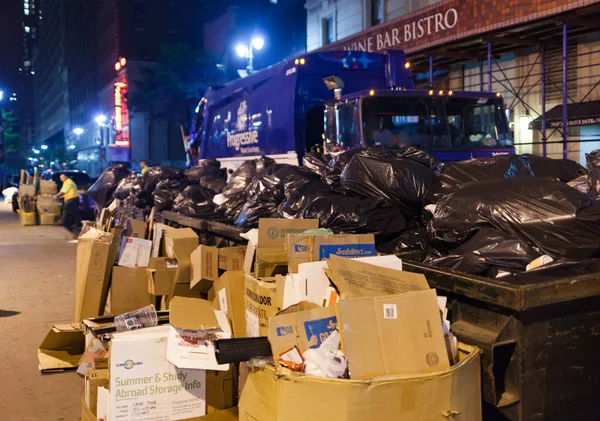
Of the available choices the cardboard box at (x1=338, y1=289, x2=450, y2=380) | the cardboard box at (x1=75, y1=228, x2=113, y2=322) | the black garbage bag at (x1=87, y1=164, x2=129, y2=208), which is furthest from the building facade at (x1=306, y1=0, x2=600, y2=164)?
the cardboard box at (x1=338, y1=289, x2=450, y2=380)

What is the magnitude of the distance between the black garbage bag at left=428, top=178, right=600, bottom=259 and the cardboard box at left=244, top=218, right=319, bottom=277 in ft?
3.14

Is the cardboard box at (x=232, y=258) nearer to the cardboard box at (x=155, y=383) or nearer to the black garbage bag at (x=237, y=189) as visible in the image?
the cardboard box at (x=155, y=383)

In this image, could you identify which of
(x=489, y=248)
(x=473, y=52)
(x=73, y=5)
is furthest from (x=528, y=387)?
(x=73, y=5)

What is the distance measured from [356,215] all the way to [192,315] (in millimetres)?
1413

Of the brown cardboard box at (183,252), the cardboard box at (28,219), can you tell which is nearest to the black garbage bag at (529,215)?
the brown cardboard box at (183,252)

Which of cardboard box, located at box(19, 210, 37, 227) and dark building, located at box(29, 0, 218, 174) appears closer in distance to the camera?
cardboard box, located at box(19, 210, 37, 227)

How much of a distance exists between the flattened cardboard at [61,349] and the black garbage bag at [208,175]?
12.8 ft

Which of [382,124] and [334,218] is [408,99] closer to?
[382,124]

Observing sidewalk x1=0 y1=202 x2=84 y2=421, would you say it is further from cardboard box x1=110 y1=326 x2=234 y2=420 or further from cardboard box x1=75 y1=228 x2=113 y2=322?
cardboard box x1=110 y1=326 x2=234 y2=420

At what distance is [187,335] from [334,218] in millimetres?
1593

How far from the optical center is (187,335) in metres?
3.56

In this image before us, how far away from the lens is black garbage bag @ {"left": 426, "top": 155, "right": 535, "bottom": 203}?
449cm

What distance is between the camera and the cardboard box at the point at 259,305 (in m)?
3.53

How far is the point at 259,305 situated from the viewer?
361 cm
